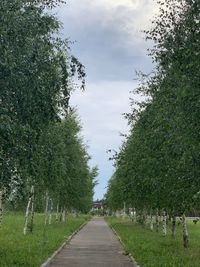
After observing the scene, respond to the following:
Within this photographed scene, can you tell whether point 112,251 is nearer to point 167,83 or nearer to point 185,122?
point 167,83

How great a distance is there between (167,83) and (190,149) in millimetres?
3421

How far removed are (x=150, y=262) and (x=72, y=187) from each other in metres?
31.9

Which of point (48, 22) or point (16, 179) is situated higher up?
point (48, 22)

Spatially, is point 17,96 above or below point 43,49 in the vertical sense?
below

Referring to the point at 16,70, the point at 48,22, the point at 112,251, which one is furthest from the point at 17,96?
the point at 112,251

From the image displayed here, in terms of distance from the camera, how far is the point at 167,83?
15953 mm

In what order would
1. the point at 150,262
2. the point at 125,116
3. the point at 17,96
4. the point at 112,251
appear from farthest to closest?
the point at 125,116 → the point at 112,251 → the point at 150,262 → the point at 17,96

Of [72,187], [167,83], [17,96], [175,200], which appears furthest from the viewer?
[72,187]

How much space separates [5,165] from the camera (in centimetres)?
1338

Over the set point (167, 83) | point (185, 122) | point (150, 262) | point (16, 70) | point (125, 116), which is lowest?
point (150, 262)

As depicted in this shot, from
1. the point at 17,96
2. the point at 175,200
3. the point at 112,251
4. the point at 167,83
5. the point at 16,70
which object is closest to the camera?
the point at 16,70

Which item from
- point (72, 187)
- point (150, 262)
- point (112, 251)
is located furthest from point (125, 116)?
point (72, 187)

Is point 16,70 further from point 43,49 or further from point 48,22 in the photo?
point 48,22

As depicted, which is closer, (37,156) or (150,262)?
(37,156)
